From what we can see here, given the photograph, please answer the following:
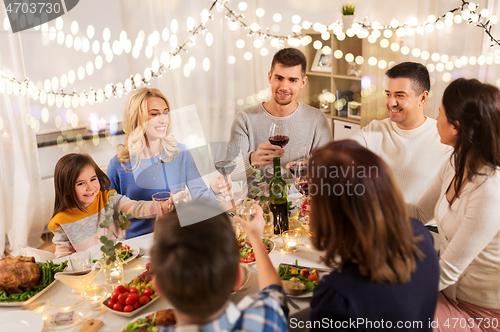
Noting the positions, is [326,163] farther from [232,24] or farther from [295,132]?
[232,24]

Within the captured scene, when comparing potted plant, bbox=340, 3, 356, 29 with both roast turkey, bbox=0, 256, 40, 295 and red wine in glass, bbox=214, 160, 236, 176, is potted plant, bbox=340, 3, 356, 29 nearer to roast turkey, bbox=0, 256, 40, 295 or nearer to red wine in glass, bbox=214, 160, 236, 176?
red wine in glass, bbox=214, 160, 236, 176

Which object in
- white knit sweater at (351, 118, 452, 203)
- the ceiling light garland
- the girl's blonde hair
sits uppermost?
the ceiling light garland

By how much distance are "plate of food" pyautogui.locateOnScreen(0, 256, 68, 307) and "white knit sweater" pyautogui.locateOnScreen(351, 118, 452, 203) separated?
161cm

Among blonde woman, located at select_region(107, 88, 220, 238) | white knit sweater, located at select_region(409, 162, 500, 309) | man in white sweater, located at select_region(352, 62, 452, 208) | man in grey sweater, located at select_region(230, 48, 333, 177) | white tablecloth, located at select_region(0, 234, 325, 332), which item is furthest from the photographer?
man in grey sweater, located at select_region(230, 48, 333, 177)

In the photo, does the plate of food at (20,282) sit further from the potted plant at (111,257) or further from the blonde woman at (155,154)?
the blonde woman at (155,154)

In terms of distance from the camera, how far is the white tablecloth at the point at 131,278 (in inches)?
43.4

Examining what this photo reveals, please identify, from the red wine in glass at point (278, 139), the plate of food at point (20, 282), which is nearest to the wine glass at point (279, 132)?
the red wine in glass at point (278, 139)

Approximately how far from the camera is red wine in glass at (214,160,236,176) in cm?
137

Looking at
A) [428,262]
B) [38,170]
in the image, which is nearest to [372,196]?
[428,262]

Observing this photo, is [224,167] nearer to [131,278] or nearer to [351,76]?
[131,278]

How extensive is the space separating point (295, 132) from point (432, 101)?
145 cm

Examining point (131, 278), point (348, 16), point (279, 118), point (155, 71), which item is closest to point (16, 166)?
point (155, 71)

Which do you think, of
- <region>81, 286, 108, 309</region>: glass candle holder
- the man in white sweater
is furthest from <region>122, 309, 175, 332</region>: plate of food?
the man in white sweater

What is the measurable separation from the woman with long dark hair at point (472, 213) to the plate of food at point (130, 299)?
91 cm
